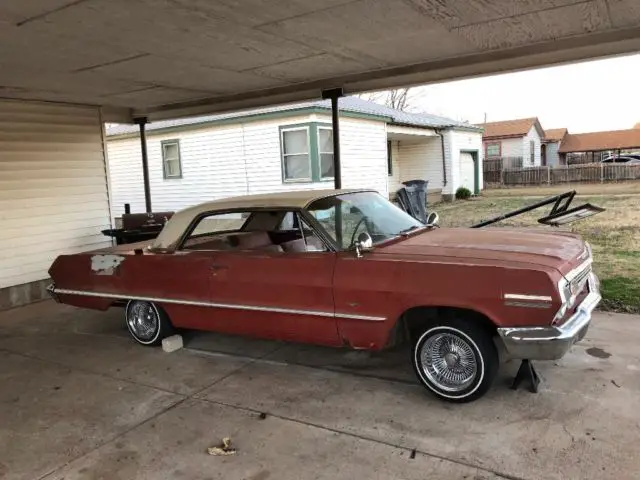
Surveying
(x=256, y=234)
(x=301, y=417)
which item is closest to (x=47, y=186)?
(x=256, y=234)

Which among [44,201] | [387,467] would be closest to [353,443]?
[387,467]

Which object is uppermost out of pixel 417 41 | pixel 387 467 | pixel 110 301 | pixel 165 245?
pixel 417 41

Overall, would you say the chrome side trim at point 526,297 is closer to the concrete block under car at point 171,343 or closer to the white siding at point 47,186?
the concrete block under car at point 171,343

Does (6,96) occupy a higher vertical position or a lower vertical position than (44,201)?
higher

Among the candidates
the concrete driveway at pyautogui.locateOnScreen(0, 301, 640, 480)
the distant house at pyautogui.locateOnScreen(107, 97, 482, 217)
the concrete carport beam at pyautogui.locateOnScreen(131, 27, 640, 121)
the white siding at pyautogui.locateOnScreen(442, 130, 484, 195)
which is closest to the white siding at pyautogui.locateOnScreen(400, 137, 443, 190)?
the white siding at pyautogui.locateOnScreen(442, 130, 484, 195)

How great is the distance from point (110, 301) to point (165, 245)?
37.4 inches

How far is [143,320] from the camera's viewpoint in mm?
5602

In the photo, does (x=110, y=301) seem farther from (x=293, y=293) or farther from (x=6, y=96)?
(x=6, y=96)

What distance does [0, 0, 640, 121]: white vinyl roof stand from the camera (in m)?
4.27

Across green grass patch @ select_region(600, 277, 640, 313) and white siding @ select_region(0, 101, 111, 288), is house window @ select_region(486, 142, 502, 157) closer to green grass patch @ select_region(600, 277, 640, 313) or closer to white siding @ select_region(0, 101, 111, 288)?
green grass patch @ select_region(600, 277, 640, 313)

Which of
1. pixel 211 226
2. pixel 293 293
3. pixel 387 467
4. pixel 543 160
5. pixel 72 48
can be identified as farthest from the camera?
pixel 543 160

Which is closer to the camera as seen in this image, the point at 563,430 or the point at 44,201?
the point at 563,430

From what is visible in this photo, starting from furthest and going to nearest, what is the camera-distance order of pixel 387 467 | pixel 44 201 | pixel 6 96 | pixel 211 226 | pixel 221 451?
pixel 44 201 → pixel 6 96 → pixel 211 226 → pixel 221 451 → pixel 387 467

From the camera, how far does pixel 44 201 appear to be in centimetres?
831
